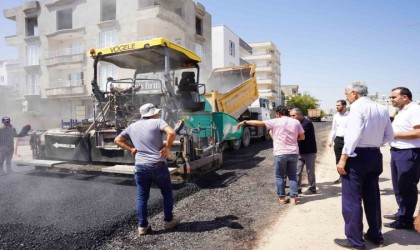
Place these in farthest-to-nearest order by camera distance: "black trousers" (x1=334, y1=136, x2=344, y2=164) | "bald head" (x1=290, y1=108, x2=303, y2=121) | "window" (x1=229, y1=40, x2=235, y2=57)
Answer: "window" (x1=229, y1=40, x2=235, y2=57)
"bald head" (x1=290, y1=108, x2=303, y2=121)
"black trousers" (x1=334, y1=136, x2=344, y2=164)

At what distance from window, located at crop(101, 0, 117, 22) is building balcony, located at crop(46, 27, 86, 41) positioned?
220 cm

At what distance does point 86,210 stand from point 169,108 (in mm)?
2373

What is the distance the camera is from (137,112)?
18.4 feet

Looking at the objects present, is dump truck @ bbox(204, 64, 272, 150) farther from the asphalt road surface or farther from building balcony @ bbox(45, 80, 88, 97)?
building balcony @ bbox(45, 80, 88, 97)

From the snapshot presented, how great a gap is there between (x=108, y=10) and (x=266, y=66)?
33319mm

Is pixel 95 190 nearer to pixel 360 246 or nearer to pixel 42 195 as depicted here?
pixel 42 195

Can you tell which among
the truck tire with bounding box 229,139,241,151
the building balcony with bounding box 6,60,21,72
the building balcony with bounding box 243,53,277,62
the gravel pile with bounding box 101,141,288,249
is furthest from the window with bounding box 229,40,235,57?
the gravel pile with bounding box 101,141,288,249

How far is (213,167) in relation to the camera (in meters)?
6.50

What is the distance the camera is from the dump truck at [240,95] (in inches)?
378

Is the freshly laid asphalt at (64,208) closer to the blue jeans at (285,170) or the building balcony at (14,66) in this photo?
the blue jeans at (285,170)

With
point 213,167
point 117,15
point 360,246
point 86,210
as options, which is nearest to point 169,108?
point 213,167

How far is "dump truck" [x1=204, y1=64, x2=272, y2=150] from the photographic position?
9.59 m

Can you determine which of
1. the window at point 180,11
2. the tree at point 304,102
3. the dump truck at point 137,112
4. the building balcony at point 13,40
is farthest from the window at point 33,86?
the tree at point 304,102

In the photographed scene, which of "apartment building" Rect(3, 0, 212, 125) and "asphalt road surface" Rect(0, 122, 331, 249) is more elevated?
"apartment building" Rect(3, 0, 212, 125)
